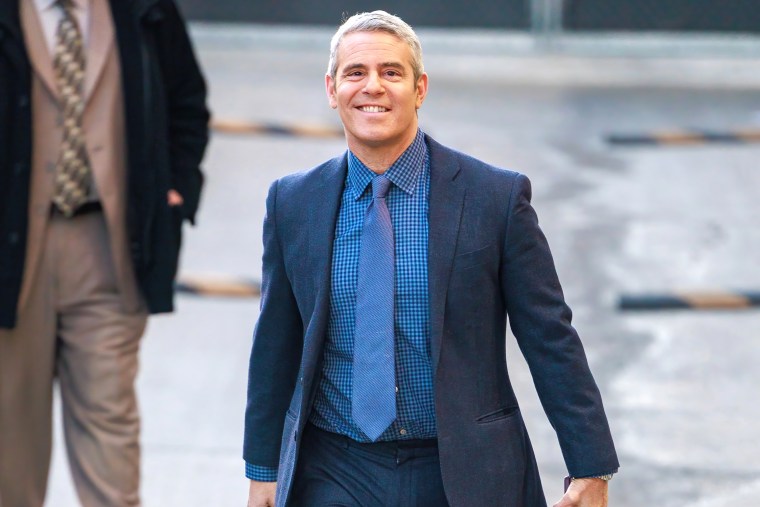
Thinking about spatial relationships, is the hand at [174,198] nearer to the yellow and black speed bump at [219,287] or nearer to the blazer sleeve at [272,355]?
the blazer sleeve at [272,355]

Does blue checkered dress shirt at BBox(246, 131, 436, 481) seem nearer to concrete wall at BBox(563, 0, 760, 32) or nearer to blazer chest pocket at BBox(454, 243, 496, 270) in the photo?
blazer chest pocket at BBox(454, 243, 496, 270)

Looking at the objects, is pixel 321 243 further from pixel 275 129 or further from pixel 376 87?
pixel 275 129

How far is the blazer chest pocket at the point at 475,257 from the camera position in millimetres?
3494

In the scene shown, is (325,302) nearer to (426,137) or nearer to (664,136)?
(426,137)

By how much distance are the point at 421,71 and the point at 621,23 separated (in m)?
9.89

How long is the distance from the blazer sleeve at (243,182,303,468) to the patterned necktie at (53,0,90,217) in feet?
4.93

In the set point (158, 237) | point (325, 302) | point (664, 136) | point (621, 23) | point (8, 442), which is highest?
point (621, 23)

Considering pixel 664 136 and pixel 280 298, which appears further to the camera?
pixel 664 136

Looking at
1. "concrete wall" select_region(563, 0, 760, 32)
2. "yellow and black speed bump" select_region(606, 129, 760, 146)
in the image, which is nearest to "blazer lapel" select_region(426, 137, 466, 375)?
"yellow and black speed bump" select_region(606, 129, 760, 146)

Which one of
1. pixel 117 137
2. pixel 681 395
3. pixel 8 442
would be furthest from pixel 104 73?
pixel 681 395

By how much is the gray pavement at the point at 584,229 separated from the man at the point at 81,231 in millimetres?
953

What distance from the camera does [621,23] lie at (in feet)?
43.3

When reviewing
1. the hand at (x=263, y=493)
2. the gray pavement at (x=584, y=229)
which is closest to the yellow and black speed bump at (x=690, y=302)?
the gray pavement at (x=584, y=229)

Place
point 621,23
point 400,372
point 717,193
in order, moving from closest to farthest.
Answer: point 400,372, point 717,193, point 621,23
